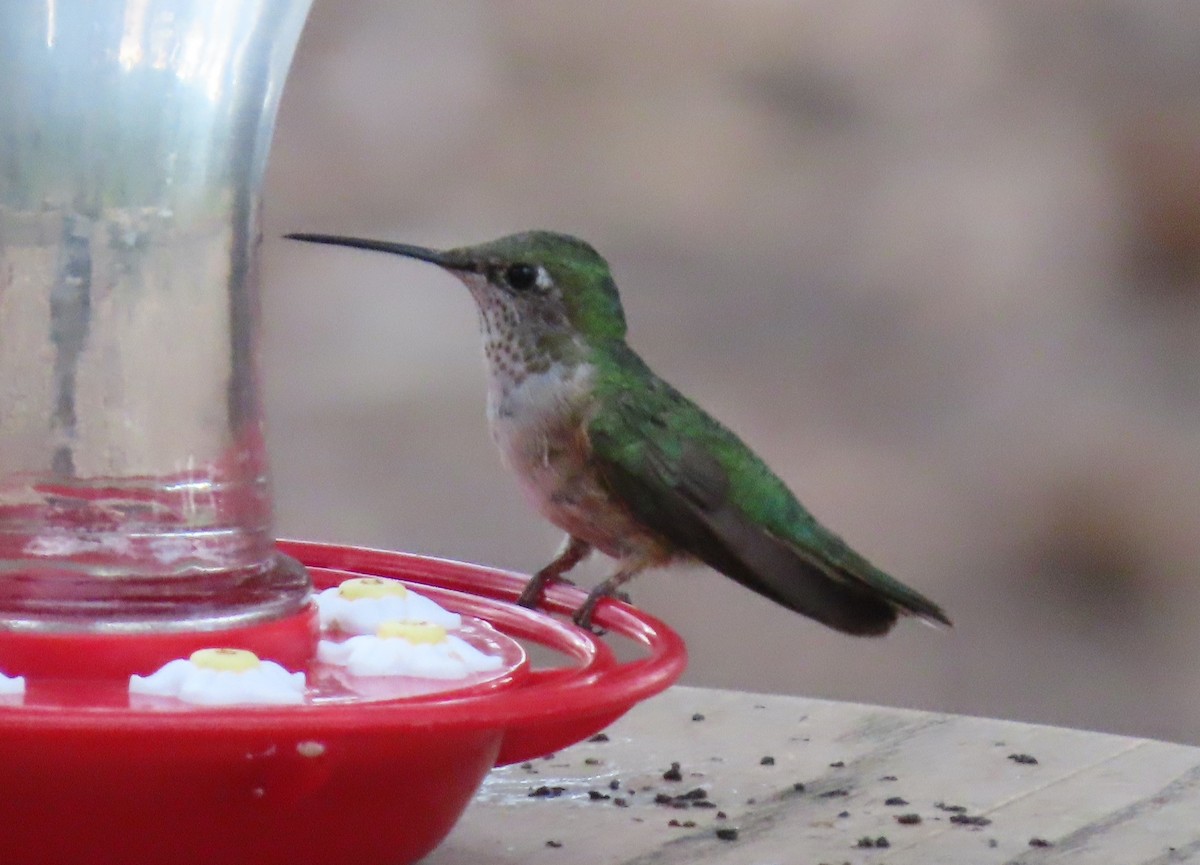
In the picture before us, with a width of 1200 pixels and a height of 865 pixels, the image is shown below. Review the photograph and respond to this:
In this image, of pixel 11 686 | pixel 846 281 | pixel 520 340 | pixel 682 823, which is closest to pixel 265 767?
pixel 11 686

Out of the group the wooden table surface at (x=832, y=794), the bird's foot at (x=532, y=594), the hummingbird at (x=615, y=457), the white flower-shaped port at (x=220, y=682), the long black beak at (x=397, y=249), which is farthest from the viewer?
the hummingbird at (x=615, y=457)

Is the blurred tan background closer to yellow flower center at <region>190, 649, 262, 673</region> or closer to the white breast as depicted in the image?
the white breast

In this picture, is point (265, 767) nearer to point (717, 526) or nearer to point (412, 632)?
point (412, 632)

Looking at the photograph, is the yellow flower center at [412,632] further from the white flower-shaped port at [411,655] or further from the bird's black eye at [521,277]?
the bird's black eye at [521,277]

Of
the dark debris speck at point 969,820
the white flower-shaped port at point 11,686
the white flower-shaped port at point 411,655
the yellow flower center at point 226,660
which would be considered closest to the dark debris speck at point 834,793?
the dark debris speck at point 969,820

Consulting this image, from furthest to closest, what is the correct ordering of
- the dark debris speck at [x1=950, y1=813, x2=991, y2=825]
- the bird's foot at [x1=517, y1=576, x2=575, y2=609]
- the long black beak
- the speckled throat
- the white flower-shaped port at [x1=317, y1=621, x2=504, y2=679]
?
1. the speckled throat
2. the long black beak
3. the bird's foot at [x1=517, y1=576, x2=575, y2=609]
4. the dark debris speck at [x1=950, y1=813, x2=991, y2=825]
5. the white flower-shaped port at [x1=317, y1=621, x2=504, y2=679]

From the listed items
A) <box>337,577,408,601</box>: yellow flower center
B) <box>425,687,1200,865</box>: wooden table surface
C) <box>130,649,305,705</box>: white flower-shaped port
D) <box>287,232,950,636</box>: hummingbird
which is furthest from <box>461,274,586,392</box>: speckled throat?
<box>130,649,305,705</box>: white flower-shaped port
